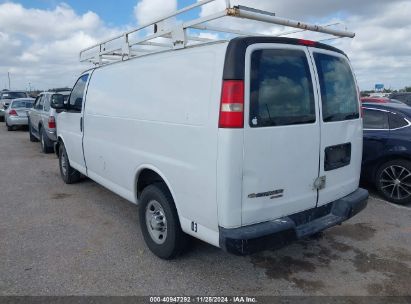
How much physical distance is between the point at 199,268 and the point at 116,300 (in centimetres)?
92

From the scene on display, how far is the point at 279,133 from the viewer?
3.08 m

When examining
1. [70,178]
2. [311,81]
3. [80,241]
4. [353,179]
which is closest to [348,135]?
[353,179]

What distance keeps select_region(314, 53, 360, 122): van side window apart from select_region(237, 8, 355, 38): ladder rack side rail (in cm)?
33

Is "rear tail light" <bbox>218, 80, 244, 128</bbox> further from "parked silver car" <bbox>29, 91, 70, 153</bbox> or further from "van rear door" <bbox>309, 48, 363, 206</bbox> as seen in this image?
"parked silver car" <bbox>29, 91, 70, 153</bbox>

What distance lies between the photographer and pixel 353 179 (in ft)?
13.1

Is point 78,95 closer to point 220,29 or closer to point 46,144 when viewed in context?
point 220,29

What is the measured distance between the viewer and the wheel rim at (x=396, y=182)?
5.81 m

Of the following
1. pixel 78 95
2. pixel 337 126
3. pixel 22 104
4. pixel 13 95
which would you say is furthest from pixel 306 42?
pixel 13 95

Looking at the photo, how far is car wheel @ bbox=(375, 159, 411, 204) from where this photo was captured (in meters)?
5.80

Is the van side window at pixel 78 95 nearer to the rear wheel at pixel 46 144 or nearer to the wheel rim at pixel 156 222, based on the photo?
the wheel rim at pixel 156 222

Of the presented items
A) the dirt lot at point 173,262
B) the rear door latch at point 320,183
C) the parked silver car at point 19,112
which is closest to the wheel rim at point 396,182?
the dirt lot at point 173,262

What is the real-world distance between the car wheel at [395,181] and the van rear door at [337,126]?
2261 mm

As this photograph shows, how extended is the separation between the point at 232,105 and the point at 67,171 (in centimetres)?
496

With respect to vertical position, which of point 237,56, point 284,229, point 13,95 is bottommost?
point 284,229
